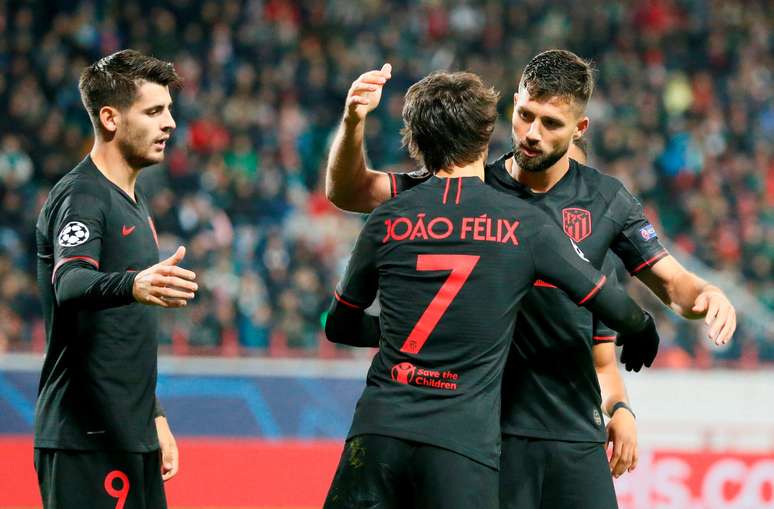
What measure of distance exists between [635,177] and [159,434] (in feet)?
41.0

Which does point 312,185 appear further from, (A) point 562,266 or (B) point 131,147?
(A) point 562,266

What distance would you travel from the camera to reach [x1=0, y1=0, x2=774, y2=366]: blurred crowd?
12.5 meters

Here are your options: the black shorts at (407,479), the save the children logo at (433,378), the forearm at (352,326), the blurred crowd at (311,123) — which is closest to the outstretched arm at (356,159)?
the forearm at (352,326)

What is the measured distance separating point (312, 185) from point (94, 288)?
11.2 m

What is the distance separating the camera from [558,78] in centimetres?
411

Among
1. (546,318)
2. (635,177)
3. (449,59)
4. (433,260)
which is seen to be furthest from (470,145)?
(449,59)

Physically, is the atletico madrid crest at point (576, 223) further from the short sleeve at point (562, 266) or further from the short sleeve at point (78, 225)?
the short sleeve at point (78, 225)

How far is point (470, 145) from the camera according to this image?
360 cm

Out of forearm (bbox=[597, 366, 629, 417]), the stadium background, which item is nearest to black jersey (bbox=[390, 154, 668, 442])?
forearm (bbox=[597, 366, 629, 417])

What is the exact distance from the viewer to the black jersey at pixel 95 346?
399cm

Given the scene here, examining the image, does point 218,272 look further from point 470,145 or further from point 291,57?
point 470,145

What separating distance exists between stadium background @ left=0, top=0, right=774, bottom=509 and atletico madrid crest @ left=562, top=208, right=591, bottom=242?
4.75 metres

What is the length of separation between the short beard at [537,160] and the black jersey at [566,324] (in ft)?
0.36

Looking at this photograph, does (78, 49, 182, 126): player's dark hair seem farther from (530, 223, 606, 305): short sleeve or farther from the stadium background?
the stadium background
